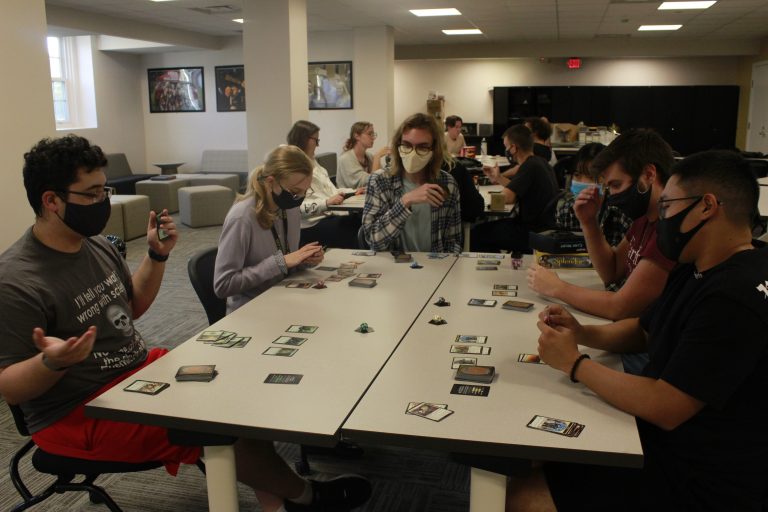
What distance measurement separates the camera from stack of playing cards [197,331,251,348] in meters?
2.08

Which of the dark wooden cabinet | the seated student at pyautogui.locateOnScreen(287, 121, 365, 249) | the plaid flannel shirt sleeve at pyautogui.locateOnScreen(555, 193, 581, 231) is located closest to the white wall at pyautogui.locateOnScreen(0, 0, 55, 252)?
the seated student at pyautogui.locateOnScreen(287, 121, 365, 249)

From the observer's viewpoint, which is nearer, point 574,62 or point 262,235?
point 262,235

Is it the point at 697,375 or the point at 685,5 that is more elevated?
the point at 685,5

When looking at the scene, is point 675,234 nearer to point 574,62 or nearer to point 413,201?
point 413,201

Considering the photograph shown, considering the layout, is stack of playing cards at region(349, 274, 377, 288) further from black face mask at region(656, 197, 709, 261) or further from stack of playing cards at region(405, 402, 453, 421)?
black face mask at region(656, 197, 709, 261)

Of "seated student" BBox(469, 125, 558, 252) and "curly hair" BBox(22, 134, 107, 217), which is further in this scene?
"seated student" BBox(469, 125, 558, 252)

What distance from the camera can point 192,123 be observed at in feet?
40.4

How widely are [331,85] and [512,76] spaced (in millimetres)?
4379

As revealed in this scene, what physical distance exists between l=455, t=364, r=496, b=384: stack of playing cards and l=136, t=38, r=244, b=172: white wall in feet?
35.0

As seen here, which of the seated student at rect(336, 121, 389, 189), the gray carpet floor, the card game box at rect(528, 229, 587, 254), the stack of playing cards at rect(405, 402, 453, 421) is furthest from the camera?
the seated student at rect(336, 121, 389, 189)

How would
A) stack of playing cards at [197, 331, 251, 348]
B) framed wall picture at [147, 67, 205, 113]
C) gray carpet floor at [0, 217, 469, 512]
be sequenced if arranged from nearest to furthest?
stack of playing cards at [197, 331, 251, 348] → gray carpet floor at [0, 217, 469, 512] → framed wall picture at [147, 67, 205, 113]

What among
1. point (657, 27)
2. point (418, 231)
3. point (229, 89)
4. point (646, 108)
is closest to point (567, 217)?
point (418, 231)

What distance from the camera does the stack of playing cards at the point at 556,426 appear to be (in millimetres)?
1489

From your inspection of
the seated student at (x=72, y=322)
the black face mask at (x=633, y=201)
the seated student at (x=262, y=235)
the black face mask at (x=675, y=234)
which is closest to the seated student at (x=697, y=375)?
the black face mask at (x=675, y=234)
